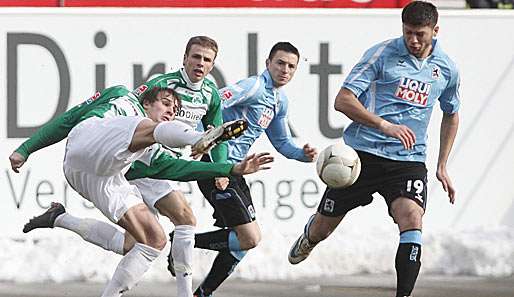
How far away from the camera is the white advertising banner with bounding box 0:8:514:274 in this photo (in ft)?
39.5

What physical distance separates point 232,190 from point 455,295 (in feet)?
5.25

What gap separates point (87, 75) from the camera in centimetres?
1216

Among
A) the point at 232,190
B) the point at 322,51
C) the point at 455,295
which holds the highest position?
the point at 322,51

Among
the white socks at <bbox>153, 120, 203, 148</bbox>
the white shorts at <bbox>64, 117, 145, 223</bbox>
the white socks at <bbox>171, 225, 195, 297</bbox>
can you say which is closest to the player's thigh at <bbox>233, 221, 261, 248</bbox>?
the white socks at <bbox>171, 225, 195, 297</bbox>

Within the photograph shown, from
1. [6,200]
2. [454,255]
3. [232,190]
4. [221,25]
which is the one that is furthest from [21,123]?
[454,255]

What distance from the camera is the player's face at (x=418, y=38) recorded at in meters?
9.31

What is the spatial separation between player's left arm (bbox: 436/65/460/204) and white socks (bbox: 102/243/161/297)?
188 centimetres

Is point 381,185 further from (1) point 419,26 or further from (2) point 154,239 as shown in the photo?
(2) point 154,239

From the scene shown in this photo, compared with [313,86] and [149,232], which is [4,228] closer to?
[313,86]

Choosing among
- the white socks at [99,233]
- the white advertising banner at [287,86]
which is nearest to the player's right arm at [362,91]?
the white socks at [99,233]

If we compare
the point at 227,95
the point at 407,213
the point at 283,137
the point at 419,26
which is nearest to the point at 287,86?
the point at 283,137

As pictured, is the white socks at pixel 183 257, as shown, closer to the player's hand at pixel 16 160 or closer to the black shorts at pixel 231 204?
the black shorts at pixel 231 204

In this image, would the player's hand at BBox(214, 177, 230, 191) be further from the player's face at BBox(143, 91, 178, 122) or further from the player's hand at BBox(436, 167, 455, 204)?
the player's hand at BBox(436, 167, 455, 204)

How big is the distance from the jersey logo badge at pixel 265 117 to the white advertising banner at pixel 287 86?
4.95 ft
